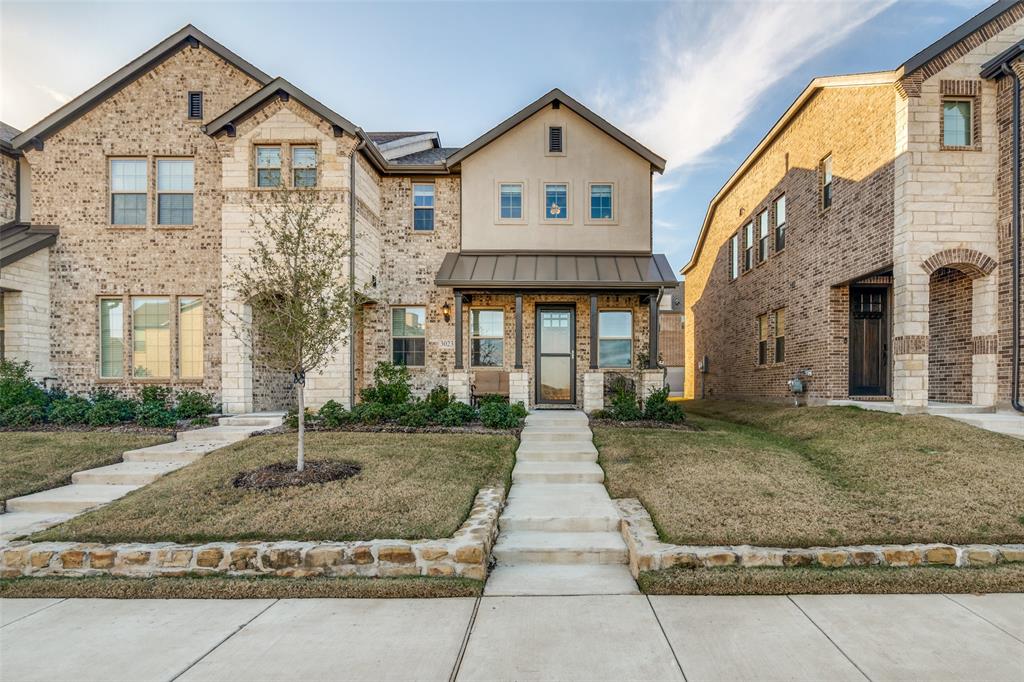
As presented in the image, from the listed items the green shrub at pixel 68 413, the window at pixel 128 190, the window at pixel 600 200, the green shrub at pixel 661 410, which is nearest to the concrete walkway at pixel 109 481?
the green shrub at pixel 68 413

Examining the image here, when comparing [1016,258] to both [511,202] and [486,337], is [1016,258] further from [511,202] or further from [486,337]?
[486,337]

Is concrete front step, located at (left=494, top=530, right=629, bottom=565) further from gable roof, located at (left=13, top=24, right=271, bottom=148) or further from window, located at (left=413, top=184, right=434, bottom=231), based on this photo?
gable roof, located at (left=13, top=24, right=271, bottom=148)

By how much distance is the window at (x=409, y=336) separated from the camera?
43.8 ft

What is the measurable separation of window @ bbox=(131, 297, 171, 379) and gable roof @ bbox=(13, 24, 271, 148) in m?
4.26

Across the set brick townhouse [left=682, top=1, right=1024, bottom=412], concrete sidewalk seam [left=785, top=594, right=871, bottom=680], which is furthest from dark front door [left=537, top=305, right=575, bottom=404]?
concrete sidewalk seam [left=785, top=594, right=871, bottom=680]

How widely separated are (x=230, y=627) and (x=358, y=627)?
3.10ft

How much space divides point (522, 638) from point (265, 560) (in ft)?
7.99

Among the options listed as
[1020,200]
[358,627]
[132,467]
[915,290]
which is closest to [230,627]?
[358,627]

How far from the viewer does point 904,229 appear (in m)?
9.55

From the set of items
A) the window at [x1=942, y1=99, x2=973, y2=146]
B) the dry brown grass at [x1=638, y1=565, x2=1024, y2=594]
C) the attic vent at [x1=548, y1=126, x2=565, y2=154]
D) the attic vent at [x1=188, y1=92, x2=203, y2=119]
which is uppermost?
the attic vent at [x1=188, y1=92, x2=203, y2=119]

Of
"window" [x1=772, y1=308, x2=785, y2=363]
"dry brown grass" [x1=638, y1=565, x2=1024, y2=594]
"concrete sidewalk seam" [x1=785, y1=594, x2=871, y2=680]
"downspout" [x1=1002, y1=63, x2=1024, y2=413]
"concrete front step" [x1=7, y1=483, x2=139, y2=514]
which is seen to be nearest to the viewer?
"concrete sidewalk seam" [x1=785, y1=594, x2=871, y2=680]

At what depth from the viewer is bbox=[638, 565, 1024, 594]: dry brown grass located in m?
4.25

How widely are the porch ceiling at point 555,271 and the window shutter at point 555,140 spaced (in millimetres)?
2668

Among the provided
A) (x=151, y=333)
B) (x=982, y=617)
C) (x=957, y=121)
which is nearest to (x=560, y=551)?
(x=982, y=617)
